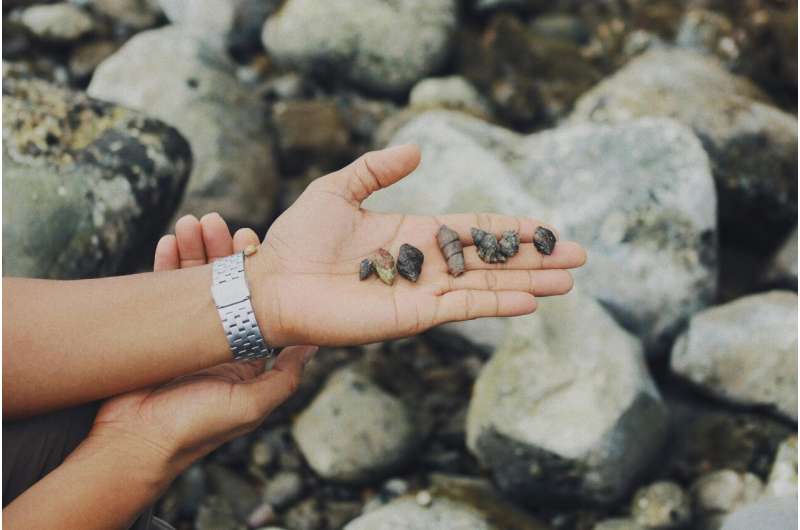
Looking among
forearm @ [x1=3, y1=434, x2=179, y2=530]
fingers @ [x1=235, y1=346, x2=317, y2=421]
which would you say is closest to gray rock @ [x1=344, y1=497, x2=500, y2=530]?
fingers @ [x1=235, y1=346, x2=317, y2=421]

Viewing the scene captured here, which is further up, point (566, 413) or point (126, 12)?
point (126, 12)

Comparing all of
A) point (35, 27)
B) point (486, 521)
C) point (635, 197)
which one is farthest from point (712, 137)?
point (35, 27)

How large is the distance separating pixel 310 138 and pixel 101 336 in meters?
3.56

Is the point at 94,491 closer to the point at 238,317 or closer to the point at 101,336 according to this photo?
the point at 101,336

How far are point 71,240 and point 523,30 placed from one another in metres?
4.84

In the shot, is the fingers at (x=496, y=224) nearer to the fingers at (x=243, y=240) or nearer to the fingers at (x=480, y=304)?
the fingers at (x=480, y=304)

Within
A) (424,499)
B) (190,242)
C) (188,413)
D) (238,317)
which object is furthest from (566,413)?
(190,242)

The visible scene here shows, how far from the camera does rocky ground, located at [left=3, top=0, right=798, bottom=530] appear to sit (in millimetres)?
4246

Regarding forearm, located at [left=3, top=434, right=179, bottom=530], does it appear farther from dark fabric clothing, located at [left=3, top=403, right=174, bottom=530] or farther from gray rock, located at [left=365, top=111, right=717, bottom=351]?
gray rock, located at [left=365, top=111, right=717, bottom=351]

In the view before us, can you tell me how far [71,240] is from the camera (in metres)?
4.46

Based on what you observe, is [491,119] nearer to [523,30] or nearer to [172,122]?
[523,30]

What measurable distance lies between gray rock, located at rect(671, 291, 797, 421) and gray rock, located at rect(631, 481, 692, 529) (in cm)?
78

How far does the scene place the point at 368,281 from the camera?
3.51 meters

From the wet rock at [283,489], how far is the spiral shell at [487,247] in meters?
1.96
